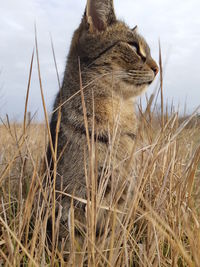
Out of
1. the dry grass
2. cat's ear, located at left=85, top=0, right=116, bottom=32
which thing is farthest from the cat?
the dry grass

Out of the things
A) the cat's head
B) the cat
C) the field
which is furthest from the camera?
the cat's head

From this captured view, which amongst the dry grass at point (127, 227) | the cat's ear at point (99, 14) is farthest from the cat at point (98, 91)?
the dry grass at point (127, 227)

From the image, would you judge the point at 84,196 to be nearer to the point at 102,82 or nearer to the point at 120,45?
the point at 102,82

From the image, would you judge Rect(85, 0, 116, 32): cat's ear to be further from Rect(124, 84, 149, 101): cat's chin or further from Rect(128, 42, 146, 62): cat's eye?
Rect(124, 84, 149, 101): cat's chin

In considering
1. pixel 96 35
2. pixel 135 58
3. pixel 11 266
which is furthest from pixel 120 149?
pixel 11 266

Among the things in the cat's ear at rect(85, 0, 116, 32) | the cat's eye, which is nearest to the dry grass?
the cat's eye

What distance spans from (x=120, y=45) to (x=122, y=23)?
11.8 inches

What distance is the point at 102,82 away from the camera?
2.21m

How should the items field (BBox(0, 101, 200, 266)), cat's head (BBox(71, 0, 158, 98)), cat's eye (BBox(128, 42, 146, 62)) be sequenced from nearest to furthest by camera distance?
field (BBox(0, 101, 200, 266)) → cat's head (BBox(71, 0, 158, 98)) → cat's eye (BBox(128, 42, 146, 62))

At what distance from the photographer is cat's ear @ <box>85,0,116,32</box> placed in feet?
7.64

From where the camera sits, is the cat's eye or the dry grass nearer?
the dry grass

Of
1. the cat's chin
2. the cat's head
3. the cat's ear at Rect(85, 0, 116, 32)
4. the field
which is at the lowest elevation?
the field

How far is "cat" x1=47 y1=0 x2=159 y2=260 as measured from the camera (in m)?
2.06

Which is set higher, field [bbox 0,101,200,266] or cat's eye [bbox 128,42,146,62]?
cat's eye [bbox 128,42,146,62]
